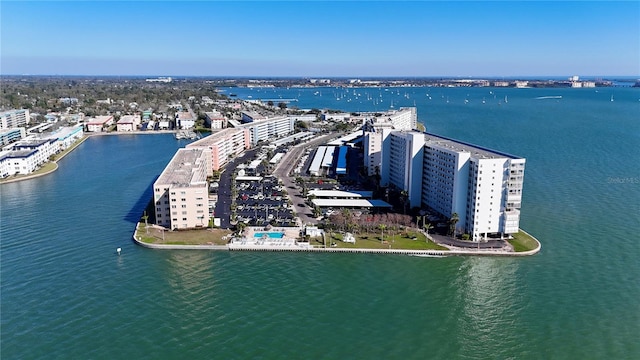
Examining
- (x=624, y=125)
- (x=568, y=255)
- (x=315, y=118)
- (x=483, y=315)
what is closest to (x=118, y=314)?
(x=483, y=315)

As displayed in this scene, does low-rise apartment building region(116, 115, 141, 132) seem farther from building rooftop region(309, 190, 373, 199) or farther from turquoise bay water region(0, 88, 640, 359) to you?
building rooftop region(309, 190, 373, 199)

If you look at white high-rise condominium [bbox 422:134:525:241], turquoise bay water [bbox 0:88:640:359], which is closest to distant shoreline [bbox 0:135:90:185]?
turquoise bay water [bbox 0:88:640:359]

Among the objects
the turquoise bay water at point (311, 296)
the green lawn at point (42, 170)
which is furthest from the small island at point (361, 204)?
the green lawn at point (42, 170)

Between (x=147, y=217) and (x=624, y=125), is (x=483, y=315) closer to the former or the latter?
(x=147, y=217)

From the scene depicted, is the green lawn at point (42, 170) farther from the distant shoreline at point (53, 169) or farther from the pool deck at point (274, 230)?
the pool deck at point (274, 230)

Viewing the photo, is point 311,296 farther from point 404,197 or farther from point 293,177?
point 293,177

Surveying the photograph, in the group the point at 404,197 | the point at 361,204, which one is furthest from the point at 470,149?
the point at 361,204
